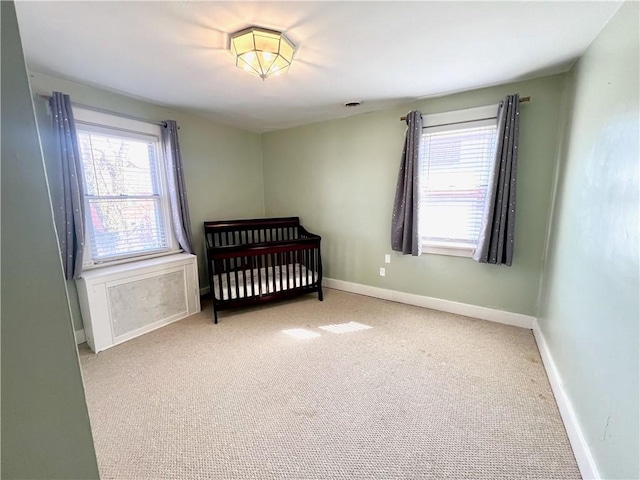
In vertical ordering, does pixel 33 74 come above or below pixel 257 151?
above

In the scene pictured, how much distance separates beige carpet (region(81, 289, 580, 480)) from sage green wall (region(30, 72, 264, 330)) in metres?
1.13

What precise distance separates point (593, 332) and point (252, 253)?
2605 mm

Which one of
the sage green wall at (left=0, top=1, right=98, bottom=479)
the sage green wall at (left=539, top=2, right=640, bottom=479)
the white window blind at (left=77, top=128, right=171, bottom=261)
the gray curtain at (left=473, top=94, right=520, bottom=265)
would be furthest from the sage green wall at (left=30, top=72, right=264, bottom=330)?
the sage green wall at (left=539, top=2, right=640, bottom=479)

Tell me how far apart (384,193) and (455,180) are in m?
0.76

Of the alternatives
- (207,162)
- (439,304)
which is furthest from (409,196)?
(207,162)

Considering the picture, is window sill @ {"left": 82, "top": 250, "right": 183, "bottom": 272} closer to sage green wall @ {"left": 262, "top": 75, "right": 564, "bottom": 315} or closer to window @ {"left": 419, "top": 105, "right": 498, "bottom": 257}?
sage green wall @ {"left": 262, "top": 75, "right": 564, "bottom": 315}

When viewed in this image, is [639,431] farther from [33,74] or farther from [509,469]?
[33,74]

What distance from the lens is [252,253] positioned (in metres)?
2.88

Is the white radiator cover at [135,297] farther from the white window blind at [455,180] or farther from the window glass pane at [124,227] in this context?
the white window blind at [455,180]

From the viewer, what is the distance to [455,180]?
8.91ft

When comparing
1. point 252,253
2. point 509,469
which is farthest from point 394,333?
point 252,253

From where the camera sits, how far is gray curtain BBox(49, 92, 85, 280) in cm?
211

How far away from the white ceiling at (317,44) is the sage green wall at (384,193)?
0.39 metres

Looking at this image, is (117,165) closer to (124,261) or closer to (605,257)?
(124,261)
